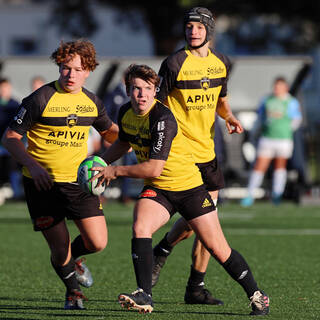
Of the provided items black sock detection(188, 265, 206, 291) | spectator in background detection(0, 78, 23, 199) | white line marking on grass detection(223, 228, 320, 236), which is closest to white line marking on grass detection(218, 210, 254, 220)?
white line marking on grass detection(223, 228, 320, 236)

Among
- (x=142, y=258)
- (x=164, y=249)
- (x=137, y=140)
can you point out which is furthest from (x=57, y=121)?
(x=164, y=249)

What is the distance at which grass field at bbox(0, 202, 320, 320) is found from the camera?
25.0 feet

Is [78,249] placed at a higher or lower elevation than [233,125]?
lower

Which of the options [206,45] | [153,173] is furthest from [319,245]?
[153,173]

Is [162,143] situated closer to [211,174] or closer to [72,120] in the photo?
[72,120]

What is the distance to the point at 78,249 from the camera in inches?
324

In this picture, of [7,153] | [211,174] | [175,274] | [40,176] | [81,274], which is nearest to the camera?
[40,176]

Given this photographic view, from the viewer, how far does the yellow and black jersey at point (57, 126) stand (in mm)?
7605

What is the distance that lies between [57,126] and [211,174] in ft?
4.32

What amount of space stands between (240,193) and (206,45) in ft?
41.7

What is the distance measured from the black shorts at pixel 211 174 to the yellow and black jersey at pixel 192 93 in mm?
58

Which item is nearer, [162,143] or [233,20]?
[162,143]

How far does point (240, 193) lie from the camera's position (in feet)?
67.6

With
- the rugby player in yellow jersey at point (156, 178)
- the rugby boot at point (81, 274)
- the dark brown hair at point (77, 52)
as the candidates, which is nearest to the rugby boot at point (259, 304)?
the rugby player in yellow jersey at point (156, 178)
